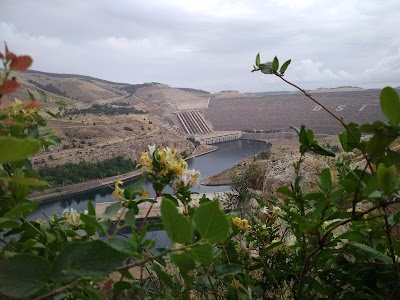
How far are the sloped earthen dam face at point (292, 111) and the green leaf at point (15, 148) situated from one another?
3059cm

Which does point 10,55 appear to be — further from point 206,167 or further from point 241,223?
point 206,167

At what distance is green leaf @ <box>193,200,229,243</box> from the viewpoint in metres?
0.28

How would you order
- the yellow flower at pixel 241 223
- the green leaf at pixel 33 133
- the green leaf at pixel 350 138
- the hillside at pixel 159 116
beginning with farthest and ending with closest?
1. the hillside at pixel 159 116
2. the yellow flower at pixel 241 223
3. the green leaf at pixel 33 133
4. the green leaf at pixel 350 138

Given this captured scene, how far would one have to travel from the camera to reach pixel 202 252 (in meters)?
0.30

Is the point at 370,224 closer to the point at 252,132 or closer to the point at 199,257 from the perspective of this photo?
the point at 199,257

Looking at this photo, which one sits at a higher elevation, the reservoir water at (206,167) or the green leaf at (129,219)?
the green leaf at (129,219)

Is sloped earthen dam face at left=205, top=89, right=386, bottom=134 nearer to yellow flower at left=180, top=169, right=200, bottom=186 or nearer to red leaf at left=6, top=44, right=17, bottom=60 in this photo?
yellow flower at left=180, top=169, right=200, bottom=186

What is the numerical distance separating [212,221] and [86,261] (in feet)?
0.33

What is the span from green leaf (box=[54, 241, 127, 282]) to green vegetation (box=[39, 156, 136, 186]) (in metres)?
17.4

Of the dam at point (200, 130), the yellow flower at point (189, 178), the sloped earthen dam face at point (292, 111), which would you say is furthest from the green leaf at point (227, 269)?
the dam at point (200, 130)

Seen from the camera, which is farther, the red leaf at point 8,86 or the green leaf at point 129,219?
the green leaf at point 129,219

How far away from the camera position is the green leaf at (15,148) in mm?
197

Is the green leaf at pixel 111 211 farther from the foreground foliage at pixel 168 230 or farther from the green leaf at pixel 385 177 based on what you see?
the green leaf at pixel 385 177

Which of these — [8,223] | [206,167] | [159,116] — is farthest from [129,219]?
[159,116]
